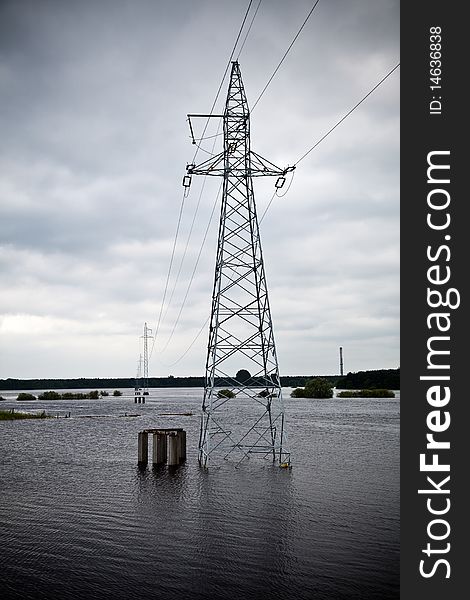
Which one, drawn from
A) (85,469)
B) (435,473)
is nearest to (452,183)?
(435,473)

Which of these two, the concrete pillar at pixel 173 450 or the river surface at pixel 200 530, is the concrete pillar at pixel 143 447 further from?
the concrete pillar at pixel 173 450

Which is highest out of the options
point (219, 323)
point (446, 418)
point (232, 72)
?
point (232, 72)

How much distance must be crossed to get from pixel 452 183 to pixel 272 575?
30.5ft

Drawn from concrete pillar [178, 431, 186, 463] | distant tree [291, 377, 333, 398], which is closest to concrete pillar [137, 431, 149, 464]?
concrete pillar [178, 431, 186, 463]

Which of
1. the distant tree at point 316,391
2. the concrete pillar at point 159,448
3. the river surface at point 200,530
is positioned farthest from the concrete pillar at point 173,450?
the distant tree at point 316,391

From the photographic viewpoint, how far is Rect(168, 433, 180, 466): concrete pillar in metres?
30.5

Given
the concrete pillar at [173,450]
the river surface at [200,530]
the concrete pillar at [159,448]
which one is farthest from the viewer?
the concrete pillar at [159,448]

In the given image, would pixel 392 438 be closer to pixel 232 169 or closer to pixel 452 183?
pixel 232 169

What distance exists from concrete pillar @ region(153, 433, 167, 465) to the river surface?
571mm

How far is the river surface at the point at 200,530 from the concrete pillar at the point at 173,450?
1.34ft

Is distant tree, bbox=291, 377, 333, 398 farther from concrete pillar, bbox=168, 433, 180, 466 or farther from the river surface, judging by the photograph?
concrete pillar, bbox=168, 433, 180, 466

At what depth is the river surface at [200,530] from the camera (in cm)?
1368

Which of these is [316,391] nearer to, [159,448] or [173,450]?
[159,448]

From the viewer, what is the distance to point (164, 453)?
32.2m
